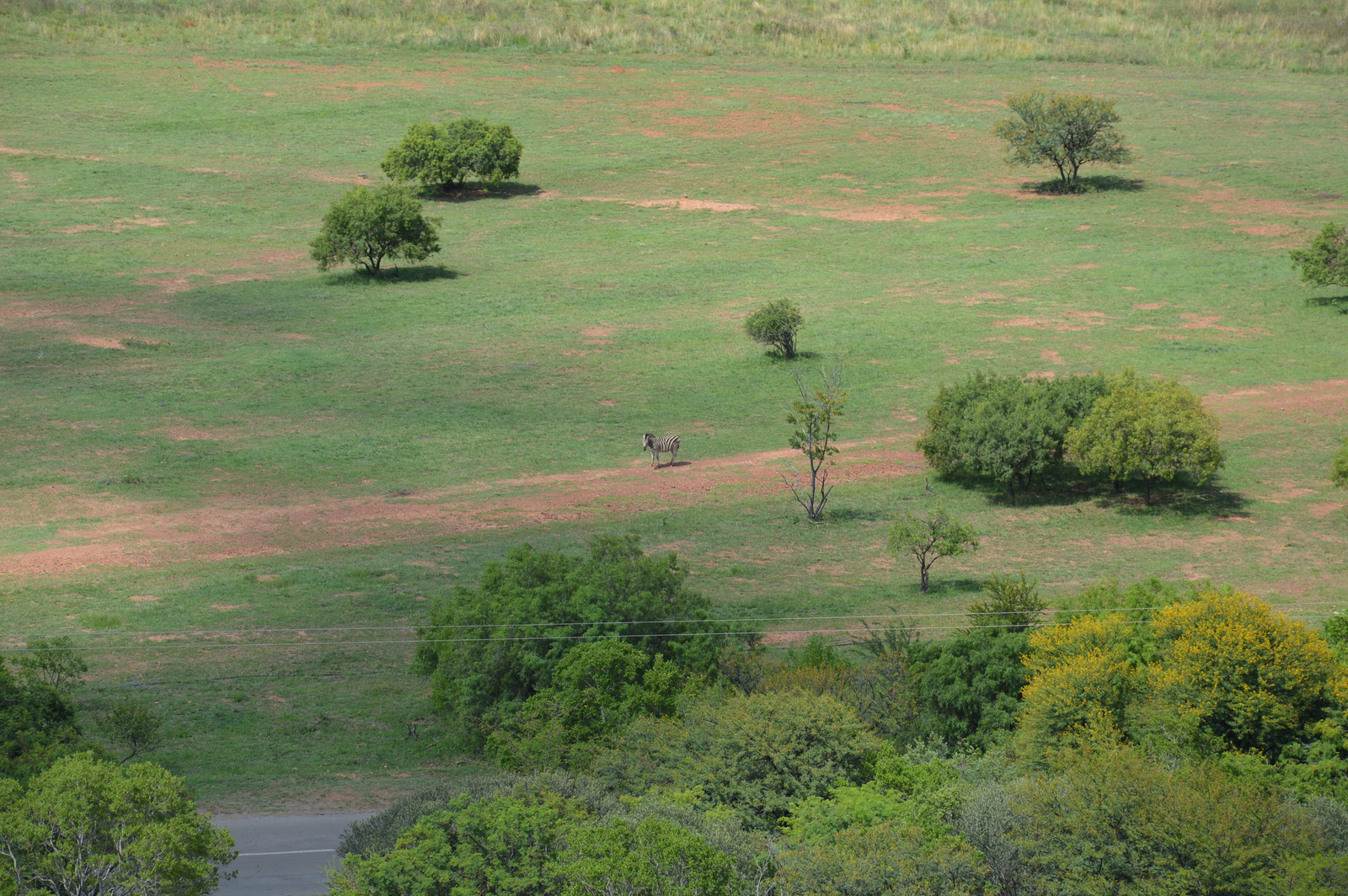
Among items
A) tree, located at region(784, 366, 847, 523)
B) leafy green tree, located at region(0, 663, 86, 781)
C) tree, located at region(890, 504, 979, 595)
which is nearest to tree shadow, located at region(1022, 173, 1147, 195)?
tree, located at region(784, 366, 847, 523)

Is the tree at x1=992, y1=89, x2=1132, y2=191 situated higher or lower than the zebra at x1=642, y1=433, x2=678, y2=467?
higher

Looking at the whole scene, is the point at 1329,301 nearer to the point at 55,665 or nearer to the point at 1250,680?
the point at 1250,680

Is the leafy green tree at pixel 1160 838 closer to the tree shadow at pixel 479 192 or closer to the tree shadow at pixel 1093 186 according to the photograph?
the tree shadow at pixel 1093 186

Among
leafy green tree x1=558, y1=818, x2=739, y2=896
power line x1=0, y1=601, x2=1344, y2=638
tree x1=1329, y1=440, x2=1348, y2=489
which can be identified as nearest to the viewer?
leafy green tree x1=558, y1=818, x2=739, y2=896

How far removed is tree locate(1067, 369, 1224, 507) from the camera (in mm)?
39031

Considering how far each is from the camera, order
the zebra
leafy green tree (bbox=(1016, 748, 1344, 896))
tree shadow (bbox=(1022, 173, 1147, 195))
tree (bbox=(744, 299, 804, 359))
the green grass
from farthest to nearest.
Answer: the green grass → tree shadow (bbox=(1022, 173, 1147, 195)) → tree (bbox=(744, 299, 804, 359)) → the zebra → leafy green tree (bbox=(1016, 748, 1344, 896))

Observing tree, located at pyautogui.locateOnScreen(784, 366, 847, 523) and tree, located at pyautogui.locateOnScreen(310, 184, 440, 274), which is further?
tree, located at pyautogui.locateOnScreen(310, 184, 440, 274)

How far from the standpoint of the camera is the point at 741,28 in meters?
110

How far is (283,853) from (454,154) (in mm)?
56363

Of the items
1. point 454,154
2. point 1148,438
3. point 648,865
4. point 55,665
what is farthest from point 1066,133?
point 648,865

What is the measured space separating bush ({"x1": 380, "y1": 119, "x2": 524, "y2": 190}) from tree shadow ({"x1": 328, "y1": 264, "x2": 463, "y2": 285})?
1102 cm

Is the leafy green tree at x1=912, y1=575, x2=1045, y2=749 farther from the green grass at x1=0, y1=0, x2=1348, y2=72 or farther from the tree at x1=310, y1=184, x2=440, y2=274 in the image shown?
the green grass at x1=0, y1=0, x2=1348, y2=72

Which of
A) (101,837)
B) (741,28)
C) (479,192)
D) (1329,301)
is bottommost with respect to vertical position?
(101,837)

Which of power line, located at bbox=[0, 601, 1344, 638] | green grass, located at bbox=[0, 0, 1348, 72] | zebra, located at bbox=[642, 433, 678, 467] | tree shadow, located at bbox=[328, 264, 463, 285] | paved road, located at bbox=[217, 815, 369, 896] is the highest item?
green grass, located at bbox=[0, 0, 1348, 72]
